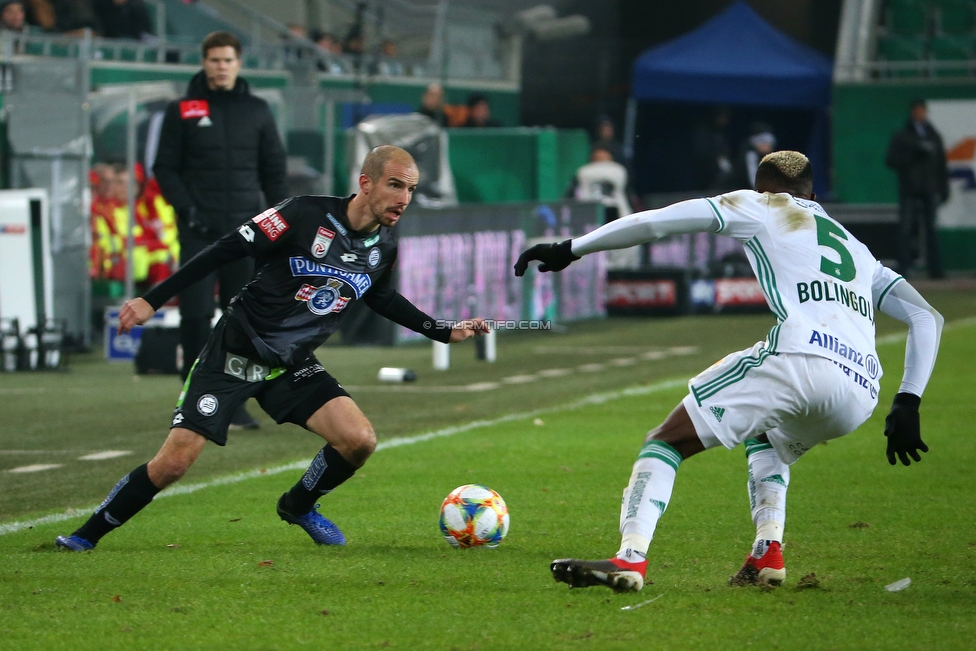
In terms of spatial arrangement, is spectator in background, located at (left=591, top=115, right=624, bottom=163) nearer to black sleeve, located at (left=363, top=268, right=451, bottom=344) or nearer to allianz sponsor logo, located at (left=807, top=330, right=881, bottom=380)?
black sleeve, located at (left=363, top=268, right=451, bottom=344)

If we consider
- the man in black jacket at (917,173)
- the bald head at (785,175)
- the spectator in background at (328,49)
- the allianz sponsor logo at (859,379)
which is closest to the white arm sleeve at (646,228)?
the bald head at (785,175)

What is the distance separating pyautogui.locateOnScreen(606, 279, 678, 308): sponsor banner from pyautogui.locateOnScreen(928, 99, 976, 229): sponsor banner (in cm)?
742

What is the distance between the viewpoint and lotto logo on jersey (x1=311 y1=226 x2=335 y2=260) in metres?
6.09

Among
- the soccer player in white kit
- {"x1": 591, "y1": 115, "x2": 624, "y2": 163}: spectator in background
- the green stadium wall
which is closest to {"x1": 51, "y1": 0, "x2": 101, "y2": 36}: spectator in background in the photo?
{"x1": 591, "y1": 115, "x2": 624, "y2": 163}: spectator in background

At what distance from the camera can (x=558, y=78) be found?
28797mm

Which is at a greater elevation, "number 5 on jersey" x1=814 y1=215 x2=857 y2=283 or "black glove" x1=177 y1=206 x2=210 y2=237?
"number 5 on jersey" x1=814 y1=215 x2=857 y2=283

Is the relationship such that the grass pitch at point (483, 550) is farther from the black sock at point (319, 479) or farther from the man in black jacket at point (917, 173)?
the man in black jacket at point (917, 173)

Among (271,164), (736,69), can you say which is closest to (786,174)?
(271,164)

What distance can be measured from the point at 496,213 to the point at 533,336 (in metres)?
1.36

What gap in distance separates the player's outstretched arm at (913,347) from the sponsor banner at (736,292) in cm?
1363

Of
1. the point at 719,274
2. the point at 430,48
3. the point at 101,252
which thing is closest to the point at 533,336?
the point at 719,274

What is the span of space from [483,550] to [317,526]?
68 centimetres

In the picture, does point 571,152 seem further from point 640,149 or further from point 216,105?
point 216,105

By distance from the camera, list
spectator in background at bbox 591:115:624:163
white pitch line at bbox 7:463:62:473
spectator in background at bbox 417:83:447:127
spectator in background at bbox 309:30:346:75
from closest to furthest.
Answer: white pitch line at bbox 7:463:62:473
spectator in background at bbox 417:83:447:127
spectator in background at bbox 591:115:624:163
spectator in background at bbox 309:30:346:75
